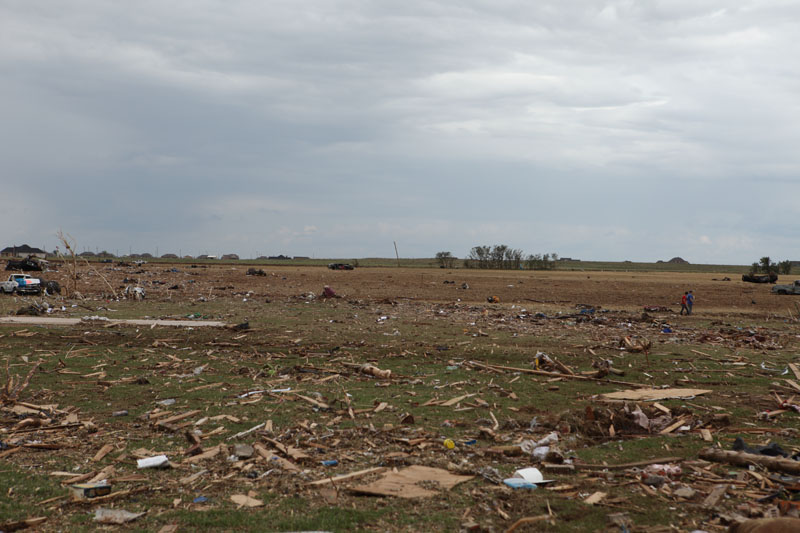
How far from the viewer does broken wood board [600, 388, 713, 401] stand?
10445mm

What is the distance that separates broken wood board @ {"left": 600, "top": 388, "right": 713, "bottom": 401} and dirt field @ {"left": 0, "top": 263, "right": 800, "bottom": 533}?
30 cm

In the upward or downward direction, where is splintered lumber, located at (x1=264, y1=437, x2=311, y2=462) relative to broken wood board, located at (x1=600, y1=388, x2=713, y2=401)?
downward

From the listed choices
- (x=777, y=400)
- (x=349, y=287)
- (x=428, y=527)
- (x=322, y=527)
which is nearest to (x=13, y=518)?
(x=322, y=527)

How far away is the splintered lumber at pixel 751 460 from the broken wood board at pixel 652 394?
3.24 m

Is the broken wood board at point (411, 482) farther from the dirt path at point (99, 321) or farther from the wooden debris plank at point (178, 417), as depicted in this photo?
the dirt path at point (99, 321)

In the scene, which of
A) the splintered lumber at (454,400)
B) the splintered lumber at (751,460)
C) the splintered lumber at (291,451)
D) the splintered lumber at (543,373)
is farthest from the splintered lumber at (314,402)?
the splintered lumber at (751,460)

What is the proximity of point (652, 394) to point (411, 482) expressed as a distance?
6.38 metres

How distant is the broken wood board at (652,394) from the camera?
411 inches

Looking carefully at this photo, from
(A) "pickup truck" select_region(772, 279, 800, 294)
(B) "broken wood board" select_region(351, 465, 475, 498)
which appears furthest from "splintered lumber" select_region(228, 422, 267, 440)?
(A) "pickup truck" select_region(772, 279, 800, 294)

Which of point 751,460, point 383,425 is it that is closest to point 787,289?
point 751,460

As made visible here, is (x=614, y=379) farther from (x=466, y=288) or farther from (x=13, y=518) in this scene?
(x=466, y=288)

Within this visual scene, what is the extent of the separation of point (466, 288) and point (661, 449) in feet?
114

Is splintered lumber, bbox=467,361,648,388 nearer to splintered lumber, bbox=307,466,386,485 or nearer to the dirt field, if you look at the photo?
the dirt field

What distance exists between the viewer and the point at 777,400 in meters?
10.1
